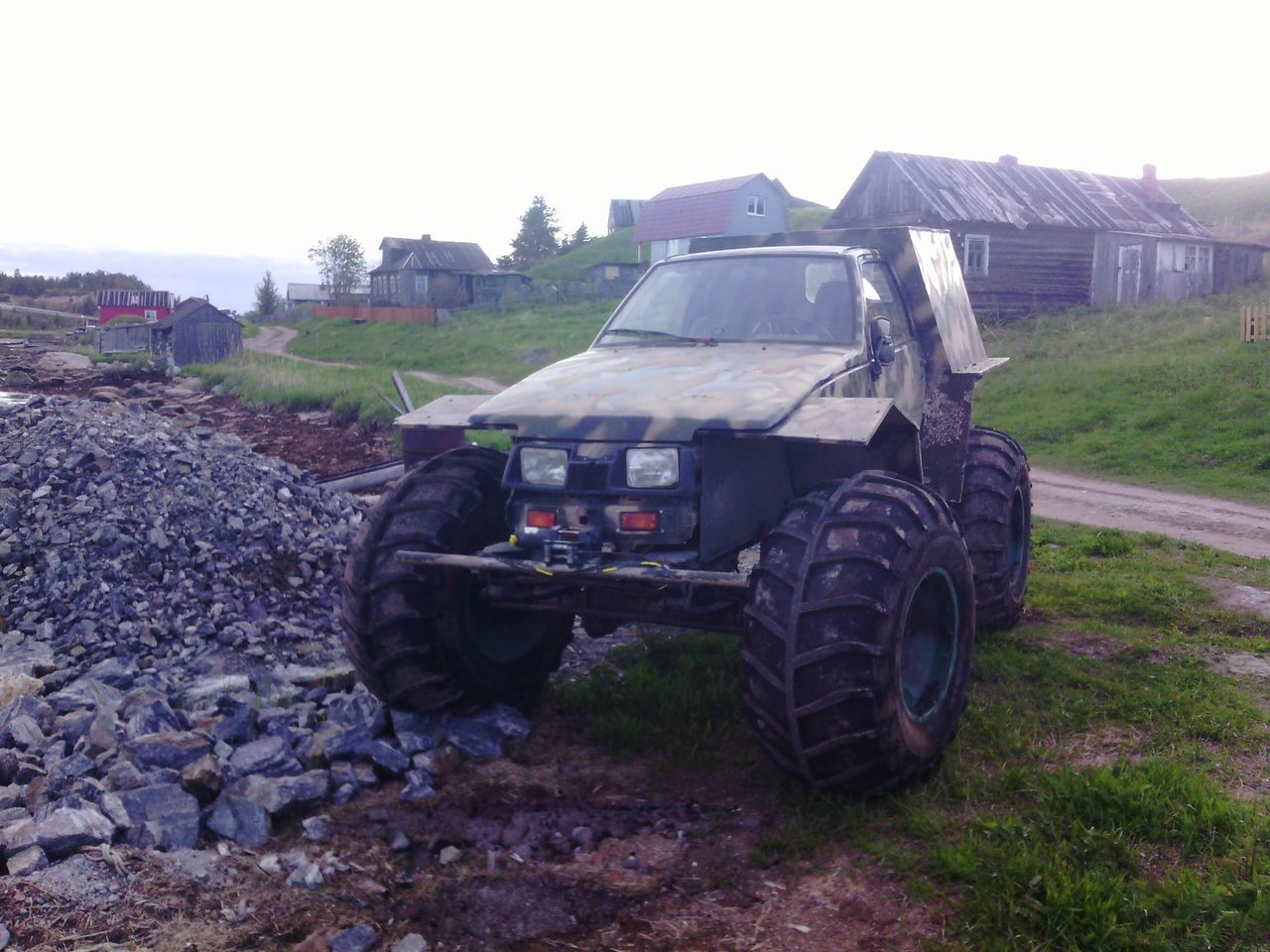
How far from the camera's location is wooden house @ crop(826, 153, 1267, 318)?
99.9 feet

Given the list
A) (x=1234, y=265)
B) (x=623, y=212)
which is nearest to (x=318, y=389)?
(x=1234, y=265)

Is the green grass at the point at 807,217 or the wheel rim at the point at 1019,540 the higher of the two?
the green grass at the point at 807,217

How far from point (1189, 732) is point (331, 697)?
423 cm

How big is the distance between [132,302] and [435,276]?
18.9 m

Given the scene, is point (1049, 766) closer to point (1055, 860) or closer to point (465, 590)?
point (1055, 860)

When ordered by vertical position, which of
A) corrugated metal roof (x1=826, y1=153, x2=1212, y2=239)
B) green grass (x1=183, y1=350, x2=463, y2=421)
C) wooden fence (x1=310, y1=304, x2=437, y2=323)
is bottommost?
green grass (x1=183, y1=350, x2=463, y2=421)

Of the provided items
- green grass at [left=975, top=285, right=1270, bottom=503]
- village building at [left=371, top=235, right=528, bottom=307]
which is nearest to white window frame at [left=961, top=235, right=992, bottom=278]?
green grass at [left=975, top=285, right=1270, bottom=503]

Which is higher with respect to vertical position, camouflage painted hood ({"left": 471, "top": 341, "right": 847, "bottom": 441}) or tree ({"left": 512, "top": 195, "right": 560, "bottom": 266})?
tree ({"left": 512, "top": 195, "right": 560, "bottom": 266})

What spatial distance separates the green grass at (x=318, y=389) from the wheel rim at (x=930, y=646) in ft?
43.8

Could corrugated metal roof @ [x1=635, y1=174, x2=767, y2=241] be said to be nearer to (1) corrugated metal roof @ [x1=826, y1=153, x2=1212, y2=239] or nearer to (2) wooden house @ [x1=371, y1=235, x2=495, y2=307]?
(2) wooden house @ [x1=371, y1=235, x2=495, y2=307]

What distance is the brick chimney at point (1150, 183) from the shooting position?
36.2m

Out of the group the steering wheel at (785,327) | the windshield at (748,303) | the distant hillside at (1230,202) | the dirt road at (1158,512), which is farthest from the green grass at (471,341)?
the distant hillside at (1230,202)

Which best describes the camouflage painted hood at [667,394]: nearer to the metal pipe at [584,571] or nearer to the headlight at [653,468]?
the headlight at [653,468]

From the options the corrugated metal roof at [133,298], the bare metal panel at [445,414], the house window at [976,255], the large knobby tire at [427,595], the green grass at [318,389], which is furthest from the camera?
the corrugated metal roof at [133,298]
